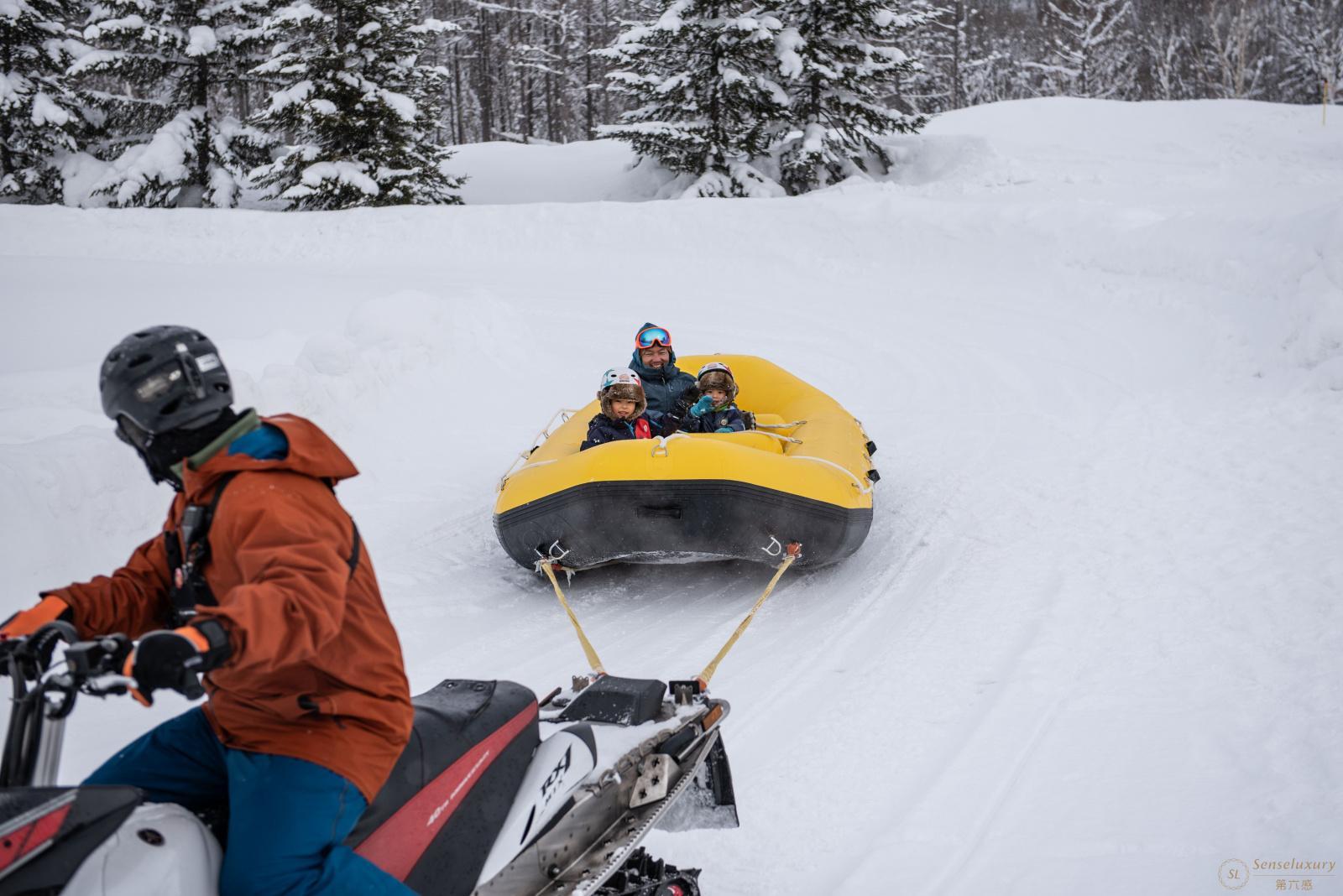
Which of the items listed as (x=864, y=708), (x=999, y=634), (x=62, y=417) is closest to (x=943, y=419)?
(x=999, y=634)

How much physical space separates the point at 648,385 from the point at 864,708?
11.7 feet

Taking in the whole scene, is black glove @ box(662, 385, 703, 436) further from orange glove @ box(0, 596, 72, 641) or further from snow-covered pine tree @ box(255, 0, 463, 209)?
snow-covered pine tree @ box(255, 0, 463, 209)

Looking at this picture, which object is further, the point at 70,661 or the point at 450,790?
the point at 450,790

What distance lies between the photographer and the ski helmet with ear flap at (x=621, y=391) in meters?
5.96

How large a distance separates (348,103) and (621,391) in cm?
1459

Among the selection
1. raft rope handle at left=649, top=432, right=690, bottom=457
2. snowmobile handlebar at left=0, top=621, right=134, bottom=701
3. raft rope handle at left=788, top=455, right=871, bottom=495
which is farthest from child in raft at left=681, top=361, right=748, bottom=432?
snowmobile handlebar at left=0, top=621, right=134, bottom=701

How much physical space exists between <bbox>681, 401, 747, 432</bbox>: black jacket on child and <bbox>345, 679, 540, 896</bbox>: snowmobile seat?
13.6 feet

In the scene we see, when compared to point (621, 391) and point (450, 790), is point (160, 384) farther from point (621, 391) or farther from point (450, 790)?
point (621, 391)

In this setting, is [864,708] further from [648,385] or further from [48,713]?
[648,385]

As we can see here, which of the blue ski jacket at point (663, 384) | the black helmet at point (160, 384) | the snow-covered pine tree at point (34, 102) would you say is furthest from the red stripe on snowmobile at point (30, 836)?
the snow-covered pine tree at point (34, 102)

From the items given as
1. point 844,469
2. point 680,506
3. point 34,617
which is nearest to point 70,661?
point 34,617

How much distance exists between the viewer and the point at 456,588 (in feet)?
17.8

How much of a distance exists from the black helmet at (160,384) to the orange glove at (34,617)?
39cm

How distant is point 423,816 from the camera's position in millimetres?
2146
